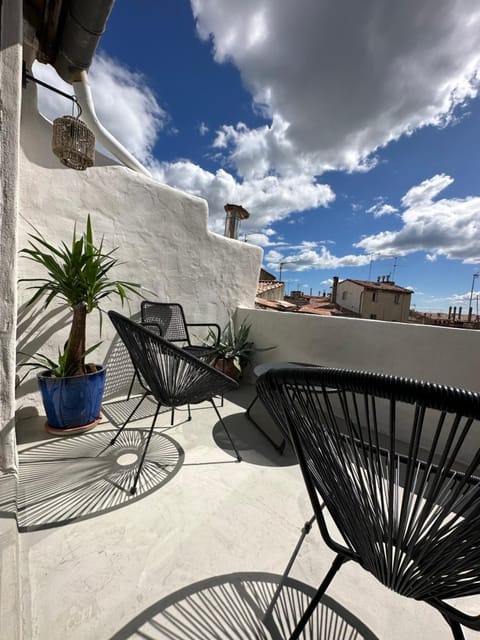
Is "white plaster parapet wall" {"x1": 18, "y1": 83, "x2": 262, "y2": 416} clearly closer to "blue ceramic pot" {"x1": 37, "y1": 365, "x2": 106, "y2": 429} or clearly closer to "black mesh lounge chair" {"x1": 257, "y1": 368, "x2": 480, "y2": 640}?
"blue ceramic pot" {"x1": 37, "y1": 365, "x2": 106, "y2": 429}

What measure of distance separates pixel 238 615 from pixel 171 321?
7.85 ft

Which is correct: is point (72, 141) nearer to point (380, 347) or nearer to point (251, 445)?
point (251, 445)

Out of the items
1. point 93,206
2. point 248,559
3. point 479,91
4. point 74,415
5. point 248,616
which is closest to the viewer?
point 248,616

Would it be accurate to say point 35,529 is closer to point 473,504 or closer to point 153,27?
point 473,504

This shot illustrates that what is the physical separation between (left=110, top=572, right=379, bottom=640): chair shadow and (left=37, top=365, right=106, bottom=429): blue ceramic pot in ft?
4.39

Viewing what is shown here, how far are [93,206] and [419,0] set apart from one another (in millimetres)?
4146

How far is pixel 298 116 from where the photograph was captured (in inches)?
252

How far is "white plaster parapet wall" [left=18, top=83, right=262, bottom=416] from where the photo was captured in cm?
201

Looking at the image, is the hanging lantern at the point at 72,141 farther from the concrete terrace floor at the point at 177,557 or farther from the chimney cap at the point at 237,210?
the chimney cap at the point at 237,210

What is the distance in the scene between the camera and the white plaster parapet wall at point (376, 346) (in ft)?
6.20

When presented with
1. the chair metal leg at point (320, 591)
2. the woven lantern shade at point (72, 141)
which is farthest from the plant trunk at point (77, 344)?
the chair metal leg at point (320, 591)

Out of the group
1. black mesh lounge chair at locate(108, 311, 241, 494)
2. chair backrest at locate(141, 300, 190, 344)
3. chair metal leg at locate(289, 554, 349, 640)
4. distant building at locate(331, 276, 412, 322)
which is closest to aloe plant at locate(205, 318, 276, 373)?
chair backrest at locate(141, 300, 190, 344)

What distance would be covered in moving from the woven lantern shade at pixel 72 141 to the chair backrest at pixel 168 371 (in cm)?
126

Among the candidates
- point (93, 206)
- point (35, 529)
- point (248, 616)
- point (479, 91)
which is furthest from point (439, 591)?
point (479, 91)
